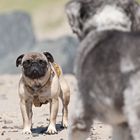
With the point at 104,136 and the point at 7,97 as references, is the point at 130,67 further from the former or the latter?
the point at 7,97

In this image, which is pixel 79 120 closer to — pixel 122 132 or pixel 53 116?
pixel 122 132

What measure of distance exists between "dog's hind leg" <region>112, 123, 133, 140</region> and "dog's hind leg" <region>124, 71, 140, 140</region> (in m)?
0.33

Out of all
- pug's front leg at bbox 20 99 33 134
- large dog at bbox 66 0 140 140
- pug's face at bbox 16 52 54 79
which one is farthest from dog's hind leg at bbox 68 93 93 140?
pug's face at bbox 16 52 54 79

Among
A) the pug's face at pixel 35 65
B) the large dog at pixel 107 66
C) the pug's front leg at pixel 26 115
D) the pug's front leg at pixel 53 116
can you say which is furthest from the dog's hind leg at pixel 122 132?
the pug's face at pixel 35 65

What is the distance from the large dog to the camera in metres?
4.04

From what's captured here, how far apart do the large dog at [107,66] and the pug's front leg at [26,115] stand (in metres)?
3.45

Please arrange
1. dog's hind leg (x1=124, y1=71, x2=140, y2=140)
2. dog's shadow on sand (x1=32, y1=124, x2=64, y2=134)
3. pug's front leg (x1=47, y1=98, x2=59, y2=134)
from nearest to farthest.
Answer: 1. dog's hind leg (x1=124, y1=71, x2=140, y2=140)
2. pug's front leg (x1=47, y1=98, x2=59, y2=134)
3. dog's shadow on sand (x1=32, y1=124, x2=64, y2=134)

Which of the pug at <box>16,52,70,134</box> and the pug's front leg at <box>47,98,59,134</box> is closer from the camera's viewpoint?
the pug's front leg at <box>47,98,59,134</box>

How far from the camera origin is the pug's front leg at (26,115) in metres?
8.12

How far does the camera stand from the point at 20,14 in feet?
85.5

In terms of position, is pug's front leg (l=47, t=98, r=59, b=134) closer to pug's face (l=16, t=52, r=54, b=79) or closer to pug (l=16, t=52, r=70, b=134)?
pug (l=16, t=52, r=70, b=134)

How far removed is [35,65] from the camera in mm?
8383

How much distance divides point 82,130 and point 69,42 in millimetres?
16310

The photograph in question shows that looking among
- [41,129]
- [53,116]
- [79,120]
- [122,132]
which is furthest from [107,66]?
[41,129]
